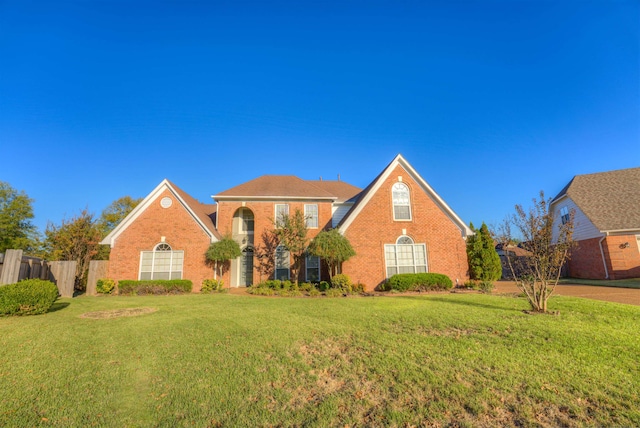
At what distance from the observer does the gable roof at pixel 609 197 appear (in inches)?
752

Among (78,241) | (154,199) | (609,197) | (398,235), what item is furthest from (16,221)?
(609,197)

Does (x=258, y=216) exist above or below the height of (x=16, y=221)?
below

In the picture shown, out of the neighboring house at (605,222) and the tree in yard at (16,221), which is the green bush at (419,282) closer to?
the neighboring house at (605,222)

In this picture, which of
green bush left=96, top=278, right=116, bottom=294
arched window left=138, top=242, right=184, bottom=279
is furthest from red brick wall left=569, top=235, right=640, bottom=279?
green bush left=96, top=278, right=116, bottom=294

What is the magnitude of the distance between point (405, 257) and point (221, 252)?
1080 cm

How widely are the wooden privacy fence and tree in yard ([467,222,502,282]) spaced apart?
70.1 feet

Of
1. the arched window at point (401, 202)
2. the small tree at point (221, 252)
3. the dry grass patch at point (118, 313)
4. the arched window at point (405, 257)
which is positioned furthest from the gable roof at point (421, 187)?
the dry grass patch at point (118, 313)

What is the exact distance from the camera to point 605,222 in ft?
63.5

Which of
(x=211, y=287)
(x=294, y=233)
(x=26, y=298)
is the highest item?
(x=294, y=233)

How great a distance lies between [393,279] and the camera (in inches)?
581

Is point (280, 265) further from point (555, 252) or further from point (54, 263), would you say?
point (555, 252)

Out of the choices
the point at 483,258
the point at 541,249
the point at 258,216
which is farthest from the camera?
the point at 258,216

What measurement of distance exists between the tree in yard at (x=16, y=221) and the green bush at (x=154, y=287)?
21252 millimetres

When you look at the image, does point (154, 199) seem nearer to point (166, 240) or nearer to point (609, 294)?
point (166, 240)
